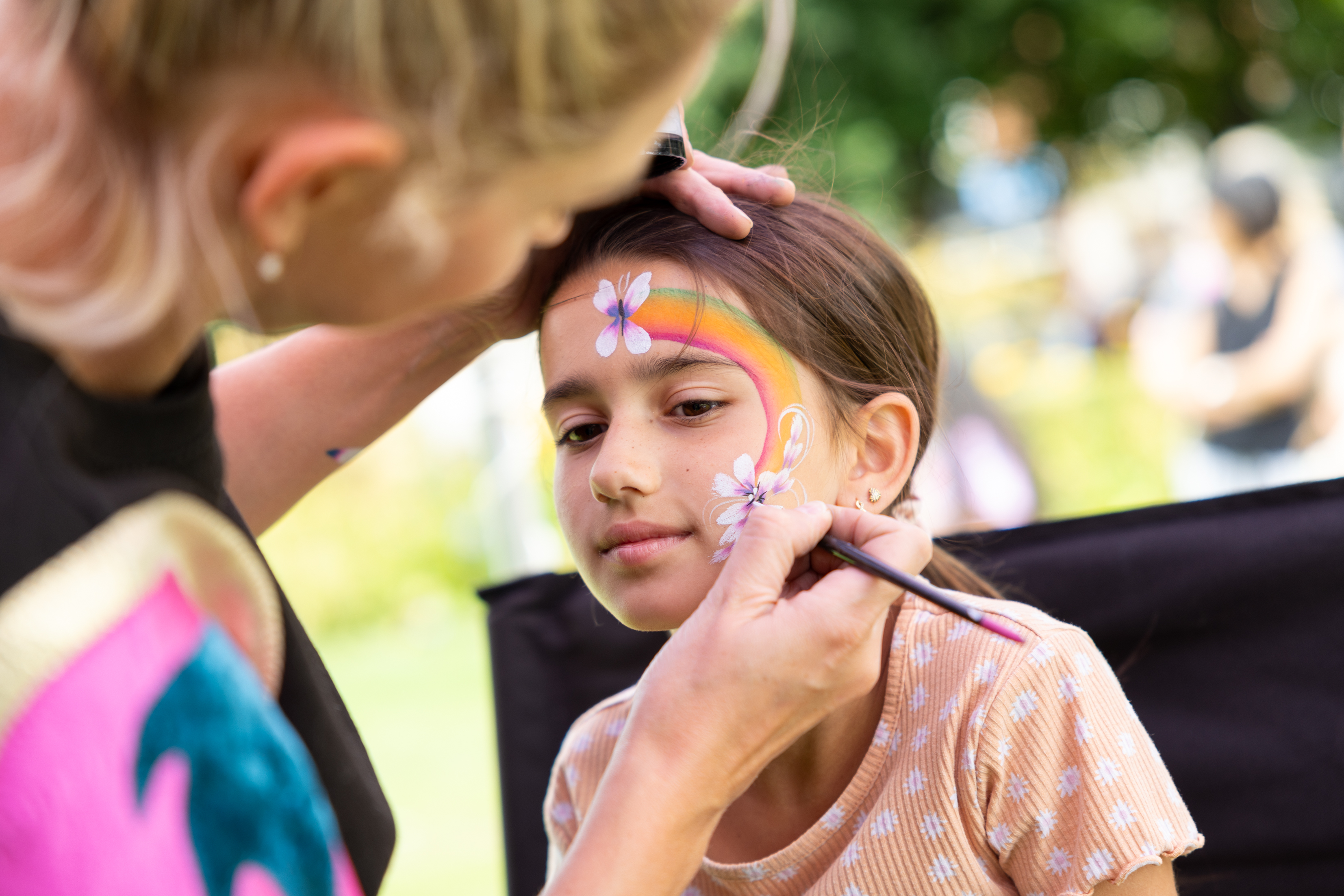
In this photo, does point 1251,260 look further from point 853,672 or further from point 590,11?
point 590,11

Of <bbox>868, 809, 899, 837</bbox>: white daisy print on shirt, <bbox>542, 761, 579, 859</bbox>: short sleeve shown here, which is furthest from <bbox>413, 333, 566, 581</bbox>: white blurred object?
<bbox>868, 809, 899, 837</bbox>: white daisy print on shirt

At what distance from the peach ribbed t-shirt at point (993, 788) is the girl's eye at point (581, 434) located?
43 cm

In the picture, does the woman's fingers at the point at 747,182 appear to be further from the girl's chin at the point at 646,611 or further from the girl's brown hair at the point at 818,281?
the girl's chin at the point at 646,611

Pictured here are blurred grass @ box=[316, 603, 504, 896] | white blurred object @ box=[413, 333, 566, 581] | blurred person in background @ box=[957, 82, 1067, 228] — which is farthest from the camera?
blurred person in background @ box=[957, 82, 1067, 228]

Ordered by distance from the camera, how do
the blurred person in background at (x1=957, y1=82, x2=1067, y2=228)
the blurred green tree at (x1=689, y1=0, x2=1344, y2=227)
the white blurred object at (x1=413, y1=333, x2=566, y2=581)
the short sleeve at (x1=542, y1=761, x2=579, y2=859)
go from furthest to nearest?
1. the blurred person in background at (x1=957, y1=82, x2=1067, y2=228)
2. the blurred green tree at (x1=689, y1=0, x2=1344, y2=227)
3. the white blurred object at (x1=413, y1=333, x2=566, y2=581)
4. the short sleeve at (x1=542, y1=761, x2=579, y2=859)

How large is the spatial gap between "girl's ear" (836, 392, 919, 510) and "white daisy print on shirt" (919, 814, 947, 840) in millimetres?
368

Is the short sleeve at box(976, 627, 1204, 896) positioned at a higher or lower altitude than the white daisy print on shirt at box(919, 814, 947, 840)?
higher

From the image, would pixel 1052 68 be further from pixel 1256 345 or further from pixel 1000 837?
pixel 1000 837

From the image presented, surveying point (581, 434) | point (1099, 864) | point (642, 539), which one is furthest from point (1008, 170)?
point (1099, 864)

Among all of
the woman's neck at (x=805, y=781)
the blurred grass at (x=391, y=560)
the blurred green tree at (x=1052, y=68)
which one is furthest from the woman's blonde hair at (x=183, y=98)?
the blurred green tree at (x=1052, y=68)

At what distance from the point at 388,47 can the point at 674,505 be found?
→ 62 cm

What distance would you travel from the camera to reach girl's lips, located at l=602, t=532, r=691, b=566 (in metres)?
1.17

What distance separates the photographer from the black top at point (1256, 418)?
12.7ft

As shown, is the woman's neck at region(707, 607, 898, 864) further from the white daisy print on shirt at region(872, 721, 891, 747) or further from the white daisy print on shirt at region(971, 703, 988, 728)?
the white daisy print on shirt at region(971, 703, 988, 728)
